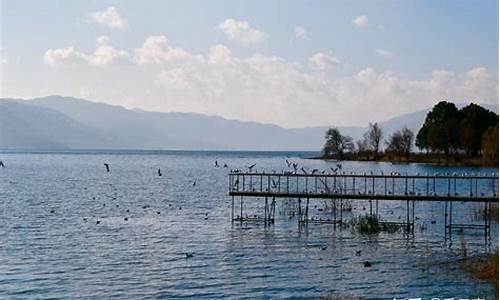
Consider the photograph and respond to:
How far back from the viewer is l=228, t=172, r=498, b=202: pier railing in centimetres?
5134

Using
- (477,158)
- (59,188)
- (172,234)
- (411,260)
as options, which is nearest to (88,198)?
(59,188)

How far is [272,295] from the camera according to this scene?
3153 cm

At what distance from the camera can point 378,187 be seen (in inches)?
4040

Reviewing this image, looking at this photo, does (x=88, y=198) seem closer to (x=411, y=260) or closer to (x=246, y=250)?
(x=246, y=250)

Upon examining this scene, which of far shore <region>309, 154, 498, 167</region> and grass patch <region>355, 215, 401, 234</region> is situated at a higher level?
far shore <region>309, 154, 498, 167</region>

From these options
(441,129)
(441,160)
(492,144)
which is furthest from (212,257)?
(441,160)

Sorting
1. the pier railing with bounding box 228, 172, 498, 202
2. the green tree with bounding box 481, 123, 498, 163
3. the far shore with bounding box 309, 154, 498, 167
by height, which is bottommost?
the pier railing with bounding box 228, 172, 498, 202

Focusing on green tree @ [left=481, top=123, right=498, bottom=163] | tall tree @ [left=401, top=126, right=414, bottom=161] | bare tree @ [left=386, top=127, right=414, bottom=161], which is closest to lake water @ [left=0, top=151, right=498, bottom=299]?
green tree @ [left=481, top=123, right=498, bottom=163]

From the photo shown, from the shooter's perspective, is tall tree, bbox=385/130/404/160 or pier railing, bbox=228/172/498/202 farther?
tall tree, bbox=385/130/404/160

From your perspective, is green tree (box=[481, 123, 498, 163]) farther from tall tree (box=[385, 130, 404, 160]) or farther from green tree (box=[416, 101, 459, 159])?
tall tree (box=[385, 130, 404, 160])

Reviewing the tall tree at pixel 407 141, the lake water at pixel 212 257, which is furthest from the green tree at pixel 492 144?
the tall tree at pixel 407 141

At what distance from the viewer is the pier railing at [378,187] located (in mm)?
51344

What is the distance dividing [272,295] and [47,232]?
24.7 metres

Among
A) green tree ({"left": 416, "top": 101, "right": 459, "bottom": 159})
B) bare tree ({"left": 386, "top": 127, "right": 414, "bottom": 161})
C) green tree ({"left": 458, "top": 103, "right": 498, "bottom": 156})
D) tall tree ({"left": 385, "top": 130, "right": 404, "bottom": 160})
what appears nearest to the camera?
green tree ({"left": 458, "top": 103, "right": 498, "bottom": 156})
